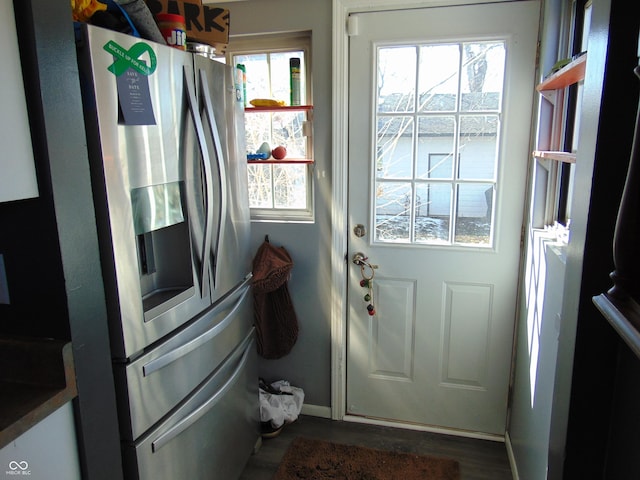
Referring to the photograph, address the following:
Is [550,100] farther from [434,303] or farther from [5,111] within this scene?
[5,111]

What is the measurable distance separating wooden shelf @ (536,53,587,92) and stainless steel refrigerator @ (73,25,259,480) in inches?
45.3

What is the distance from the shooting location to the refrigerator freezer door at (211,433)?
4.68 feet

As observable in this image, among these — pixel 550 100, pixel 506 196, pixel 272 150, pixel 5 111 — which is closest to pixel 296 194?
pixel 272 150

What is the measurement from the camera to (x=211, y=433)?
69.2 inches

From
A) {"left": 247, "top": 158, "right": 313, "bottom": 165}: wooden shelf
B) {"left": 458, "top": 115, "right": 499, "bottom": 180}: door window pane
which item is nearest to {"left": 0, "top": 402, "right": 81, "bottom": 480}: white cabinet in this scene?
{"left": 247, "top": 158, "right": 313, "bottom": 165}: wooden shelf

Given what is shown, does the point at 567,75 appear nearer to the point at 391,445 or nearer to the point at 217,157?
the point at 217,157

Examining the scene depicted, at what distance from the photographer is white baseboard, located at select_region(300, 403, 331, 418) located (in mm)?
2521

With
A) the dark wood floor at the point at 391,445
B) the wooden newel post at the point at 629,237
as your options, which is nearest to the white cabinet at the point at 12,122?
the wooden newel post at the point at 629,237

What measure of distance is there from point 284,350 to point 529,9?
6.38ft

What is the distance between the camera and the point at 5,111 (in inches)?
37.7

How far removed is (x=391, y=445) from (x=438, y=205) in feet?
3.96

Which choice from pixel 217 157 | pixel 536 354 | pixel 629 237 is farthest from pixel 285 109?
pixel 629 237

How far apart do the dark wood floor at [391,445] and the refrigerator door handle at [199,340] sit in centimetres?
80

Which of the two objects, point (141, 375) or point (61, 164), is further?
point (141, 375)
